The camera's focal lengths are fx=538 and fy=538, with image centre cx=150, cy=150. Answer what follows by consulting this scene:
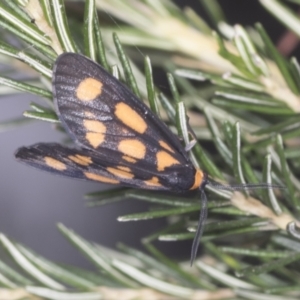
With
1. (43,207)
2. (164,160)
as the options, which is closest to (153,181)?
(164,160)

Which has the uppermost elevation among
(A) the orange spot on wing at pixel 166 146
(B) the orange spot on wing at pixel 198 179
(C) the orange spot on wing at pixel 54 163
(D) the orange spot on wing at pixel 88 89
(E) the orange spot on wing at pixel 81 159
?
(D) the orange spot on wing at pixel 88 89

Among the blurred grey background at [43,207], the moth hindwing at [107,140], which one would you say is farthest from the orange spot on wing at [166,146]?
the blurred grey background at [43,207]

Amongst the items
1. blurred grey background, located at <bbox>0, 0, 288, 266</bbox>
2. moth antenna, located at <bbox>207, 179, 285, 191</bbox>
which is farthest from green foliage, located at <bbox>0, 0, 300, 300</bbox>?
blurred grey background, located at <bbox>0, 0, 288, 266</bbox>

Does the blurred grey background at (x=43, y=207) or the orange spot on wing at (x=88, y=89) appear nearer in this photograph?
the orange spot on wing at (x=88, y=89)

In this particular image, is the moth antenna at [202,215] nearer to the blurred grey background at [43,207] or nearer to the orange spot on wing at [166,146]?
the orange spot on wing at [166,146]

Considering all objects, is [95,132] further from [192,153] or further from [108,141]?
[192,153]

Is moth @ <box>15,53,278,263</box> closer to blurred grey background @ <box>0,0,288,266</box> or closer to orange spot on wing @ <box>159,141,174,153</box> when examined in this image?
orange spot on wing @ <box>159,141,174,153</box>
